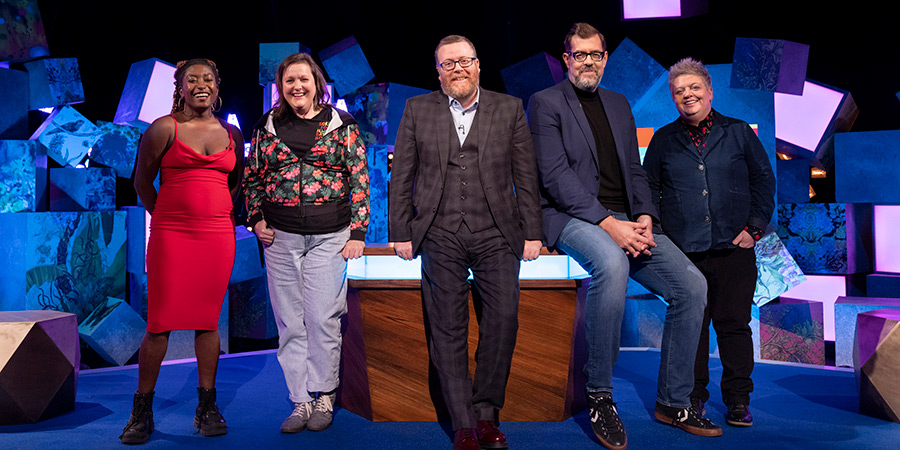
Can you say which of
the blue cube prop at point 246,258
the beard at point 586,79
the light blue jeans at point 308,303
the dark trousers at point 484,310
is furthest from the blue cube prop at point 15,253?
the beard at point 586,79

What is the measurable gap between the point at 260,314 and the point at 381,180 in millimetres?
1296

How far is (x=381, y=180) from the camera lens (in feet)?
15.2

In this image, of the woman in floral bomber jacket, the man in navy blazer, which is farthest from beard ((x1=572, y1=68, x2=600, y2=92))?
the woman in floral bomber jacket

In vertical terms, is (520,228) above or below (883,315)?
above

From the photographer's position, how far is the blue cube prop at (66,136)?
166 inches

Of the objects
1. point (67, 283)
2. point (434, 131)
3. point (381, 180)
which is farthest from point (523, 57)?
point (67, 283)

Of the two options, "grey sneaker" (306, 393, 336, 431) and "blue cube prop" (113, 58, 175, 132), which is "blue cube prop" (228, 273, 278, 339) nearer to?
"blue cube prop" (113, 58, 175, 132)

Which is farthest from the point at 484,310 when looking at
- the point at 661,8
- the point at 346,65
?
the point at 661,8

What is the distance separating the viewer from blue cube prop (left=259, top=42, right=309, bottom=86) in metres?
4.57

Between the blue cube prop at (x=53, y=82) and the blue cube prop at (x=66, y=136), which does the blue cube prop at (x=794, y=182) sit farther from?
the blue cube prop at (x=53, y=82)

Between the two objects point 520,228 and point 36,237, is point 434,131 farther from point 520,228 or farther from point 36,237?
point 36,237

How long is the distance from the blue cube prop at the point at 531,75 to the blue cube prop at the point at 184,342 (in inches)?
96.9

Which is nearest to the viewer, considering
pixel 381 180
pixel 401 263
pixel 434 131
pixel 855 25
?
pixel 434 131

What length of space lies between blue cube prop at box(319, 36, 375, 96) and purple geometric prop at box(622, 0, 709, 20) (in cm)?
189
